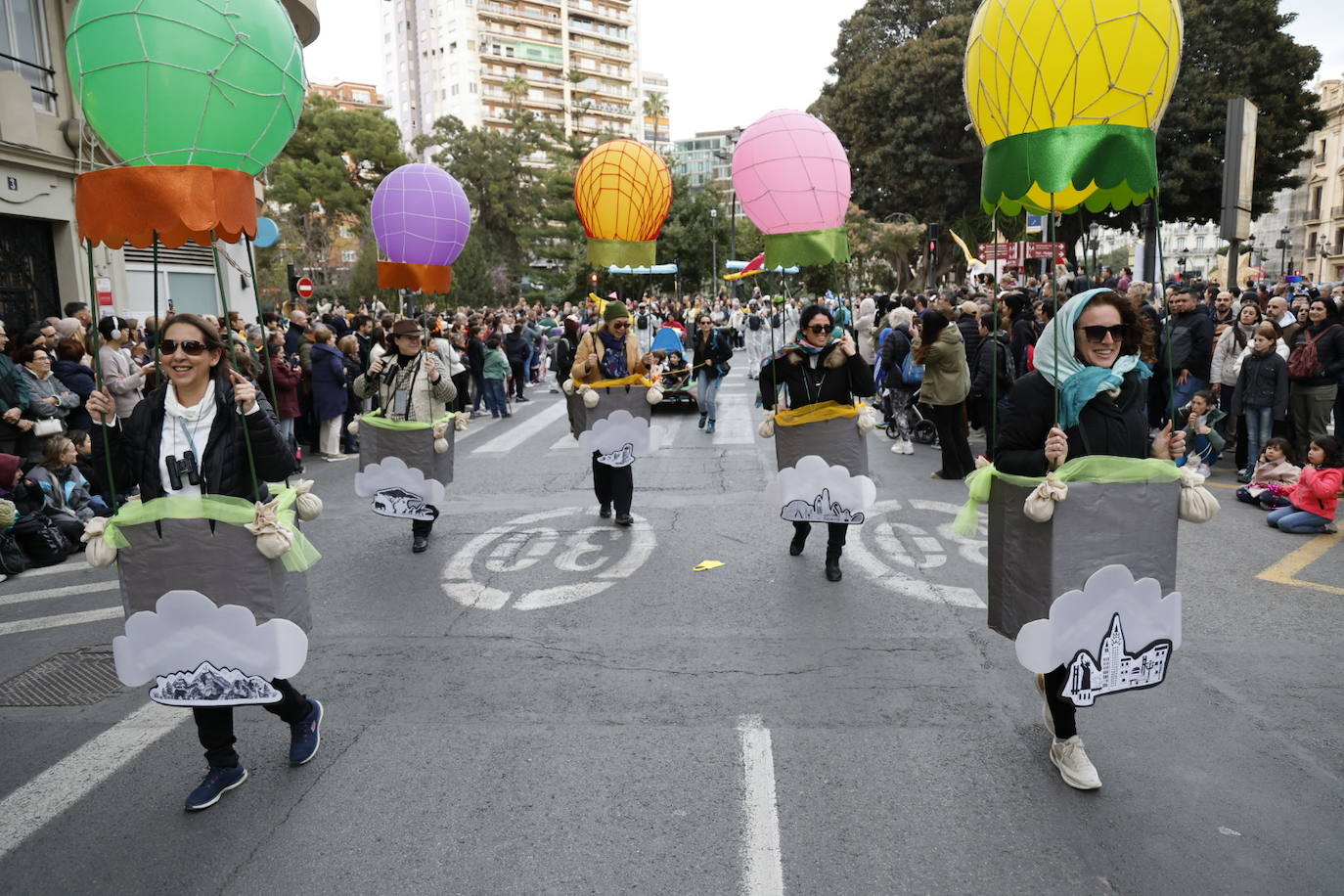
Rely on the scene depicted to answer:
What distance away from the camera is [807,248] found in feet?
22.4

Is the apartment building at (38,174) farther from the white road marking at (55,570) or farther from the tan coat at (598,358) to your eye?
the tan coat at (598,358)

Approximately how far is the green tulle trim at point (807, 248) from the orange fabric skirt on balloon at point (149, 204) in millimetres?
4086

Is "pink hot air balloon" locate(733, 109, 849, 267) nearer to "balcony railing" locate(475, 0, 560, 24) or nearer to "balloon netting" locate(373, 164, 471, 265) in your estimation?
"balloon netting" locate(373, 164, 471, 265)

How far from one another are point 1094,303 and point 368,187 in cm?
4942

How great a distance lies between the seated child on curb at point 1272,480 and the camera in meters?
8.34

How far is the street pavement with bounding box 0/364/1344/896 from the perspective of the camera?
3.23m

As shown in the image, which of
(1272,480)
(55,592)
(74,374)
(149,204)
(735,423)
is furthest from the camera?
(735,423)

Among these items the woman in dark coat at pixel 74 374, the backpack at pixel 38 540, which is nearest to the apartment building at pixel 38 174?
the woman in dark coat at pixel 74 374

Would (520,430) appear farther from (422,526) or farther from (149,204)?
(149,204)

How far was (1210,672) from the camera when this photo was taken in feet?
15.8

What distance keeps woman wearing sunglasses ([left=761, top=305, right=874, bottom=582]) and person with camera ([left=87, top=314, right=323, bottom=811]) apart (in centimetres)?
361

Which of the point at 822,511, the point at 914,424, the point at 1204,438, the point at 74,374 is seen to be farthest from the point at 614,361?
the point at 1204,438

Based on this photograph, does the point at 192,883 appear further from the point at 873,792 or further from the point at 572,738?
the point at 873,792

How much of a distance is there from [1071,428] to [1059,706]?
112 cm
